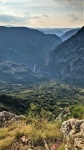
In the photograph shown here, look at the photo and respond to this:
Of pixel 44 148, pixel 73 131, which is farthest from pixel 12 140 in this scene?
pixel 73 131

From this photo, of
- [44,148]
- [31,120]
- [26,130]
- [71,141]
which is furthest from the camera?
[31,120]

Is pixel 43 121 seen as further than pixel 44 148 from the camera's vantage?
Yes

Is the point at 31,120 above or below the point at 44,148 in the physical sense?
above

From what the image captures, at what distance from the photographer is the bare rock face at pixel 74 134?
43.6 ft

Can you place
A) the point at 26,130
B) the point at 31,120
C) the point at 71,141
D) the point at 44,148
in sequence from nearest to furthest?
the point at 71,141 < the point at 44,148 < the point at 26,130 < the point at 31,120

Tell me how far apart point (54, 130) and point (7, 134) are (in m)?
2.57

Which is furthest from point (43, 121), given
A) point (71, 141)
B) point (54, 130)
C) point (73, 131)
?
point (71, 141)

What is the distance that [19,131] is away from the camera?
1636 centimetres

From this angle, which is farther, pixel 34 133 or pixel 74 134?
pixel 34 133

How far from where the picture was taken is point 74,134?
15188 mm

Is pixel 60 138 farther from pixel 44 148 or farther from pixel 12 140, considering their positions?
pixel 12 140

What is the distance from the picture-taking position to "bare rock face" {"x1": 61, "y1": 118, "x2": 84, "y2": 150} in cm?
1329

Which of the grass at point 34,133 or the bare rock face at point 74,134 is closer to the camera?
the bare rock face at point 74,134

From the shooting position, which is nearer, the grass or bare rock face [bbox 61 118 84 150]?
bare rock face [bbox 61 118 84 150]
